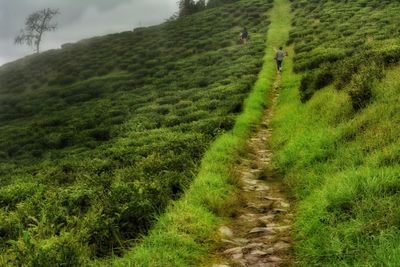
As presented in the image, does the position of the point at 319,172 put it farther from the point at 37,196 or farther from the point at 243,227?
the point at 37,196

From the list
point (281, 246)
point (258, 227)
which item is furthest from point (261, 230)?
point (281, 246)

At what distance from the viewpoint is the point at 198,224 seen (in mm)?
10484

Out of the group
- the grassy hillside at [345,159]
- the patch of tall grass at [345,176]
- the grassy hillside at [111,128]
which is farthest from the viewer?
the grassy hillside at [111,128]

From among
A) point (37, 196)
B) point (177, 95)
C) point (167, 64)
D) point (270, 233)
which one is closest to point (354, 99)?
point (270, 233)

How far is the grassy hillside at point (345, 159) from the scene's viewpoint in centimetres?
830

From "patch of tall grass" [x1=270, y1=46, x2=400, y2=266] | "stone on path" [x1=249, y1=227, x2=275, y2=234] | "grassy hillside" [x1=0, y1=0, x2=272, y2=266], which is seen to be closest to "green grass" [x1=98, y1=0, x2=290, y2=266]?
"grassy hillside" [x1=0, y1=0, x2=272, y2=266]

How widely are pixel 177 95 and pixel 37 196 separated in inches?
700

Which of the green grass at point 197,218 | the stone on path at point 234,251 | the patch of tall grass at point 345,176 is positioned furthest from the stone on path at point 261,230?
the stone on path at point 234,251

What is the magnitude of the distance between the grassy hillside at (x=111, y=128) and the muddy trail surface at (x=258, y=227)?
5.47 ft

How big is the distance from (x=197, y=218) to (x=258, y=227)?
4.42ft

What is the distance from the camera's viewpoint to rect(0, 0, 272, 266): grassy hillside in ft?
35.1

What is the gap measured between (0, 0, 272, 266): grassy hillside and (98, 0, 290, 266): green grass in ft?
1.60

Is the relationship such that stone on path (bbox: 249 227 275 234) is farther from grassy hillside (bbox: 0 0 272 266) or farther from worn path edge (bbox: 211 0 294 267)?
grassy hillside (bbox: 0 0 272 266)

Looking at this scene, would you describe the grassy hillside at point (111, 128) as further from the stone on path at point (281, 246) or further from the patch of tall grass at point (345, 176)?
the patch of tall grass at point (345, 176)
